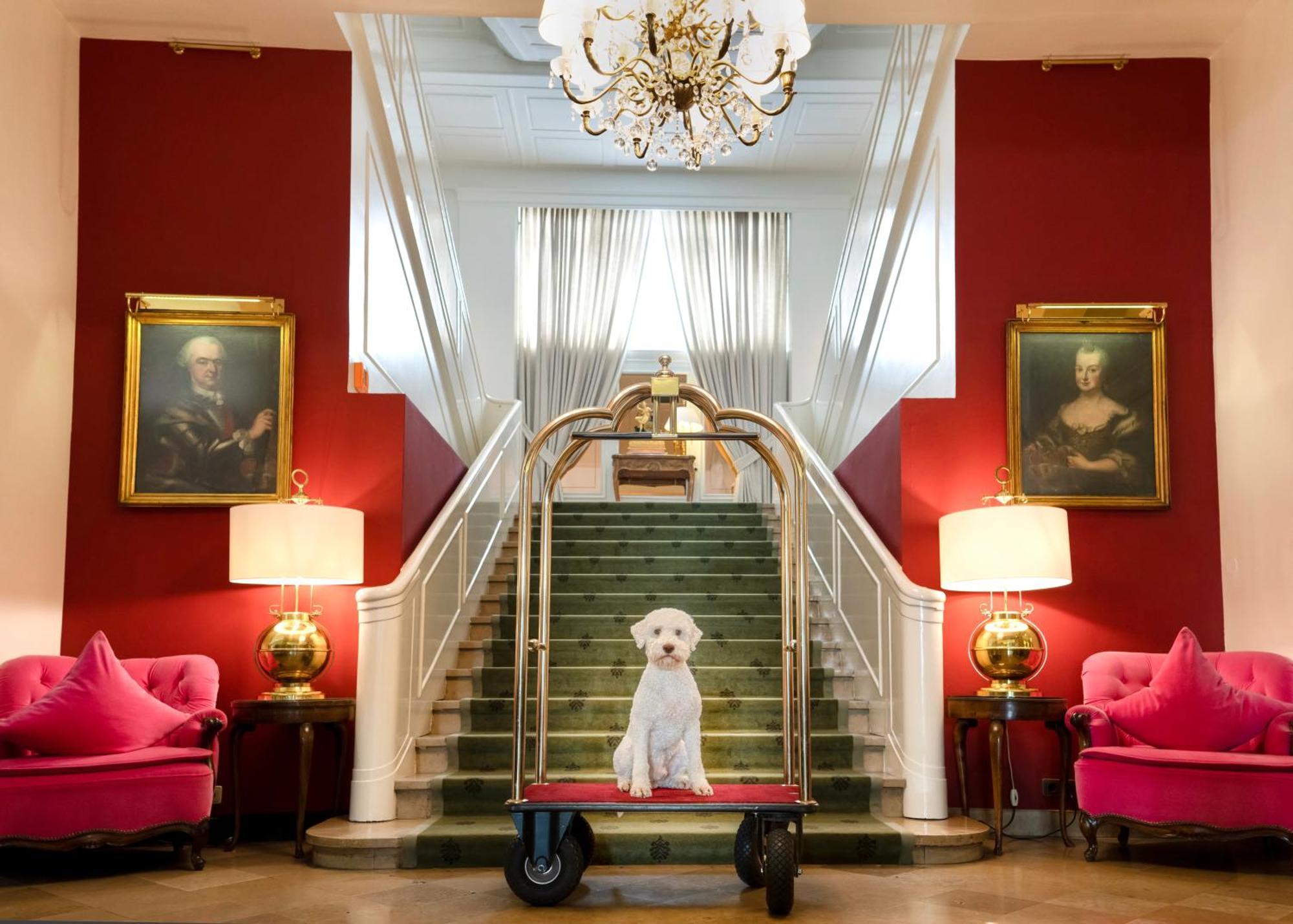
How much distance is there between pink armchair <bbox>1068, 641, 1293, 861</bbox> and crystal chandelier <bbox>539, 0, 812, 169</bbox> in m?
2.92

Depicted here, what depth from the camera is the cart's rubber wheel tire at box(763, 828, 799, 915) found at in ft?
13.0

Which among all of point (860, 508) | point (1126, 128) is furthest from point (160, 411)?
point (1126, 128)

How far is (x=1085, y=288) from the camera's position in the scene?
636 cm

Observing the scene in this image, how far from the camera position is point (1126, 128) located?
6.46m

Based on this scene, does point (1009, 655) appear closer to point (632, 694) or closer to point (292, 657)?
point (632, 694)

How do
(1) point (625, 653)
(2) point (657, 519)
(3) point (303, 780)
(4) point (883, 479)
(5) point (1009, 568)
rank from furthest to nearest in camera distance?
(2) point (657, 519)
(1) point (625, 653)
(4) point (883, 479)
(5) point (1009, 568)
(3) point (303, 780)

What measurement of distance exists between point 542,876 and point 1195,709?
272cm

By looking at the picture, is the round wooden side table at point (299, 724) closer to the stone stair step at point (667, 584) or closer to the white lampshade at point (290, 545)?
the white lampshade at point (290, 545)

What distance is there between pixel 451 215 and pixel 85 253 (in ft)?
17.9

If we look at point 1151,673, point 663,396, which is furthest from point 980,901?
point 663,396

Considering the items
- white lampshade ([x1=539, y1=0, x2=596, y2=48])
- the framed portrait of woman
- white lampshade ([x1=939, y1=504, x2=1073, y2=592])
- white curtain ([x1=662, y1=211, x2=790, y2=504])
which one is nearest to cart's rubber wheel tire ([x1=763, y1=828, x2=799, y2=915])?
white lampshade ([x1=939, y1=504, x2=1073, y2=592])

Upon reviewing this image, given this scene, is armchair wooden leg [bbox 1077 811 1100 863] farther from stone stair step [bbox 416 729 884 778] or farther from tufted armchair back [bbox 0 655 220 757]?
tufted armchair back [bbox 0 655 220 757]

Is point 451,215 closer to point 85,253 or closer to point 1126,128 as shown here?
point 85,253

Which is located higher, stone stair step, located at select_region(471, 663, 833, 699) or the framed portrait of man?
the framed portrait of man
